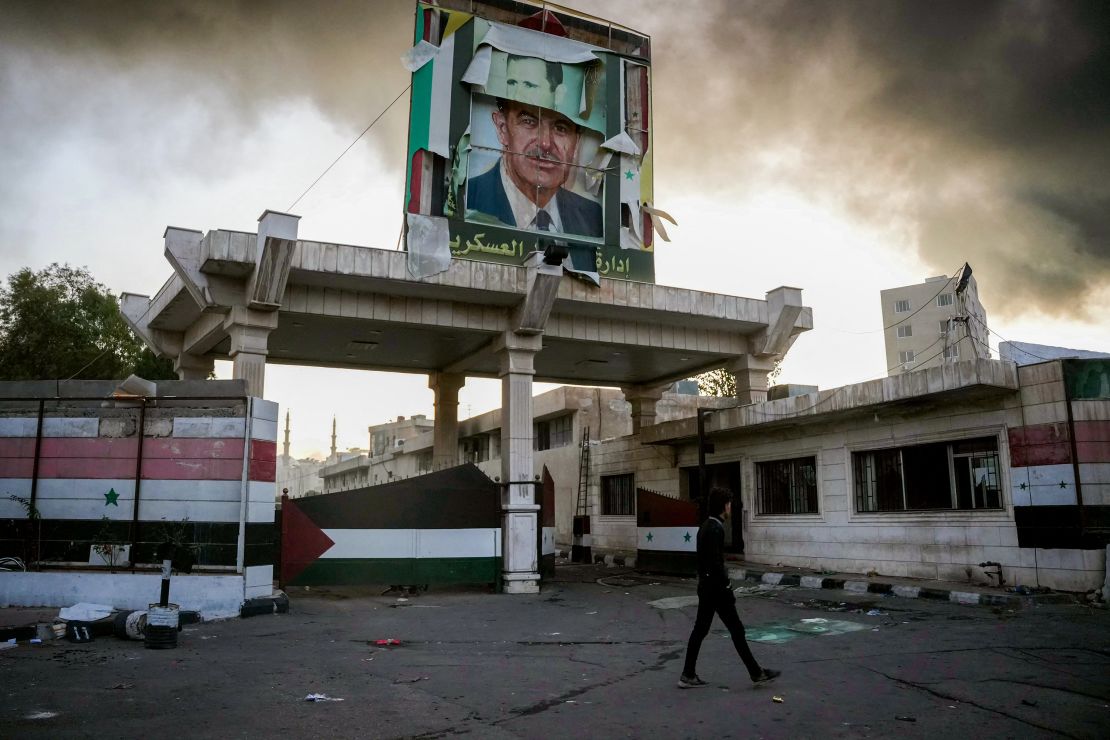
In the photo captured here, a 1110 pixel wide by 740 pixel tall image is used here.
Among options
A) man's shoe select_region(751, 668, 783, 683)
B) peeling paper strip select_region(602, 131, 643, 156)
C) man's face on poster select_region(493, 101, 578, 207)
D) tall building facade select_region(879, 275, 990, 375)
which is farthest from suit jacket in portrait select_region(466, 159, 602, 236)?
tall building facade select_region(879, 275, 990, 375)

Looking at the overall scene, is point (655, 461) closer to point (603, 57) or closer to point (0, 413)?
point (603, 57)

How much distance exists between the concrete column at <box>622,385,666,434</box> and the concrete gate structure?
250cm

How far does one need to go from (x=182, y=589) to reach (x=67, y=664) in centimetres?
350

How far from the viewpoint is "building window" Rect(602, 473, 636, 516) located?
25.1 m

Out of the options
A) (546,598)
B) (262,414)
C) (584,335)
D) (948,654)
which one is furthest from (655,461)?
(948,654)

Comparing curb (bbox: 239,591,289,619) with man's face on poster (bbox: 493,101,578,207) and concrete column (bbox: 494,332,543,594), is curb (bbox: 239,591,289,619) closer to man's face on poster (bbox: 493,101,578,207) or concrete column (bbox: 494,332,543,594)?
concrete column (bbox: 494,332,543,594)

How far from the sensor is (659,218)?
20125 millimetres

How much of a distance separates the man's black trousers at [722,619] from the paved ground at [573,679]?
0.22 metres

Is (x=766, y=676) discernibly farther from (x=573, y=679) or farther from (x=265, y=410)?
(x=265, y=410)

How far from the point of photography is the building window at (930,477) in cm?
1420

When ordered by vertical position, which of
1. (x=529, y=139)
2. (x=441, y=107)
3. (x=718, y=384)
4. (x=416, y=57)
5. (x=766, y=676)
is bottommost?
(x=766, y=676)

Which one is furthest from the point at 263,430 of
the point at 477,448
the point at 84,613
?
→ the point at 477,448

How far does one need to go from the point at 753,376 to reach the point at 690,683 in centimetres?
1440

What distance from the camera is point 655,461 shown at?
928 inches
